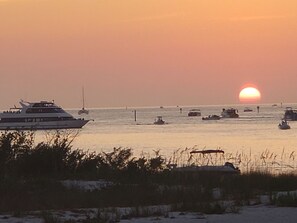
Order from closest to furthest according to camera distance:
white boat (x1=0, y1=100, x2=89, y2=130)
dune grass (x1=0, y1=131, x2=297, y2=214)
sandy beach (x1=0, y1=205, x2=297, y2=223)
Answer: sandy beach (x1=0, y1=205, x2=297, y2=223), dune grass (x1=0, y1=131, x2=297, y2=214), white boat (x1=0, y1=100, x2=89, y2=130)

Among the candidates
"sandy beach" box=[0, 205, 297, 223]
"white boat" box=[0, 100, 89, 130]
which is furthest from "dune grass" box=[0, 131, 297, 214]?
"white boat" box=[0, 100, 89, 130]

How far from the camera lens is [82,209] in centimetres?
1780

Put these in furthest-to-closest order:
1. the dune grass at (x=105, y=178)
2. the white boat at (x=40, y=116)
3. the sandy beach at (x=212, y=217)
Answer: the white boat at (x=40, y=116)
the dune grass at (x=105, y=178)
the sandy beach at (x=212, y=217)

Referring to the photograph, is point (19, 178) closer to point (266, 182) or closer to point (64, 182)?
point (64, 182)

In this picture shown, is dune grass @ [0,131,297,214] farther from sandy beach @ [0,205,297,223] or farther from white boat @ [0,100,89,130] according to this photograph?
white boat @ [0,100,89,130]

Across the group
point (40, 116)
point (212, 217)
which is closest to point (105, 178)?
point (212, 217)

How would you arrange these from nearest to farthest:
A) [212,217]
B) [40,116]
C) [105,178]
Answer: [212,217]
[105,178]
[40,116]

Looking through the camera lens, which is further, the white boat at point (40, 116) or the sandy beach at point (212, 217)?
the white boat at point (40, 116)

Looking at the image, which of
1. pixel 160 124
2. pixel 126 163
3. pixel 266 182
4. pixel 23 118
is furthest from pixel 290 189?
pixel 160 124

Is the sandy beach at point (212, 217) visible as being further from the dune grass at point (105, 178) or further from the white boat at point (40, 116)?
the white boat at point (40, 116)

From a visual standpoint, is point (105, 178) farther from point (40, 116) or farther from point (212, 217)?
point (40, 116)

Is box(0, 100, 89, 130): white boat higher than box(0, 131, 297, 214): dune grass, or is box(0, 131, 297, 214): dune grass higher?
box(0, 100, 89, 130): white boat

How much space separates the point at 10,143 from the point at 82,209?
7.20 meters

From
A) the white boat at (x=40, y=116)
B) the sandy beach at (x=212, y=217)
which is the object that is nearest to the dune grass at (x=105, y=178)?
the sandy beach at (x=212, y=217)
